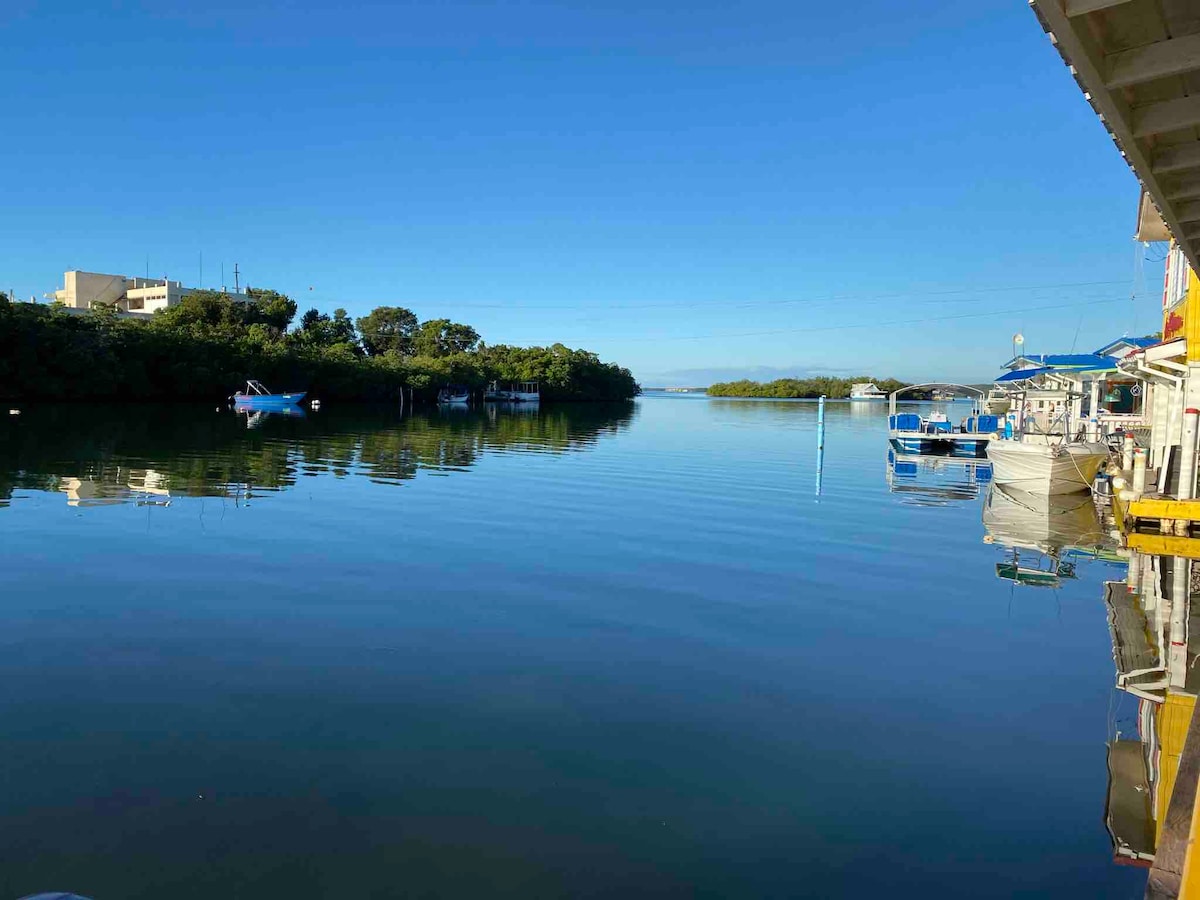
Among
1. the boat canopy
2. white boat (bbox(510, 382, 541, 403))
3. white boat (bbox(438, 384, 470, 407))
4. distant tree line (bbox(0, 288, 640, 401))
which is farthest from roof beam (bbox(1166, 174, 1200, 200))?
white boat (bbox(510, 382, 541, 403))

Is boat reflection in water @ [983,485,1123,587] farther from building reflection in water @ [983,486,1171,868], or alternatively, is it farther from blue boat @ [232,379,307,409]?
blue boat @ [232,379,307,409]

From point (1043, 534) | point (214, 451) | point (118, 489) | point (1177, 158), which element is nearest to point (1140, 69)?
point (1177, 158)

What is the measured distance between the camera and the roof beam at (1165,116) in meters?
4.01

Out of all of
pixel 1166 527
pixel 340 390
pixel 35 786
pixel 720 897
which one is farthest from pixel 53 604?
pixel 340 390

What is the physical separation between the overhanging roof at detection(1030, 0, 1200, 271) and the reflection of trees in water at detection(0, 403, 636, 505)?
610 inches

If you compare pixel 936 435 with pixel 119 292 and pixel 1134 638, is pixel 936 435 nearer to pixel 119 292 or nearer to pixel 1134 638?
pixel 1134 638

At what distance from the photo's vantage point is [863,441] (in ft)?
131

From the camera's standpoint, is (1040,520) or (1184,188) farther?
(1040,520)

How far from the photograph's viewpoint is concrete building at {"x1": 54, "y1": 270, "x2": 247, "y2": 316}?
97312mm

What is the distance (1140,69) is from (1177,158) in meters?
1.39

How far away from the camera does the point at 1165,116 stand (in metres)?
4.07

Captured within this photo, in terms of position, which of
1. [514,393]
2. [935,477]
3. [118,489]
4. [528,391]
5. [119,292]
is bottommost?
[118,489]

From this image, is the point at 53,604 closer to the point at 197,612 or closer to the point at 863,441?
the point at 197,612

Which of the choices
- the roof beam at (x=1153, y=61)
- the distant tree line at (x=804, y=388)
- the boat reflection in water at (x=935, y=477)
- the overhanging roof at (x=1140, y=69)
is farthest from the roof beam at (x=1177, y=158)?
the distant tree line at (x=804, y=388)
